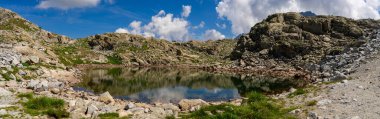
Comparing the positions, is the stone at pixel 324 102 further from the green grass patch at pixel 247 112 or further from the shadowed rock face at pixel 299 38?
the shadowed rock face at pixel 299 38

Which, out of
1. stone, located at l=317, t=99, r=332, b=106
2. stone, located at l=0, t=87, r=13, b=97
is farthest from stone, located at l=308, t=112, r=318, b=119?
stone, located at l=0, t=87, r=13, b=97

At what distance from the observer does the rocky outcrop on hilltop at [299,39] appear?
12623 centimetres

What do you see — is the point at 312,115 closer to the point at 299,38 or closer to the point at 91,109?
the point at 91,109

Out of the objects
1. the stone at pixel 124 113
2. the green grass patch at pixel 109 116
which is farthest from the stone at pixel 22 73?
the green grass patch at pixel 109 116

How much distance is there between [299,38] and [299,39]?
669 mm

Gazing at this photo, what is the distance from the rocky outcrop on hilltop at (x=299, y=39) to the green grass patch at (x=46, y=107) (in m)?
95.7

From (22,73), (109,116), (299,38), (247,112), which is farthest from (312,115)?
(299,38)

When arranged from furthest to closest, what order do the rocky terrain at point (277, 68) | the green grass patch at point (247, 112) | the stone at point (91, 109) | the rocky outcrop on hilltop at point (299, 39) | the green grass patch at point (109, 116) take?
1. the rocky outcrop on hilltop at point (299, 39)
2. the rocky terrain at point (277, 68)
3. the stone at point (91, 109)
4. the green grass patch at point (109, 116)
5. the green grass patch at point (247, 112)

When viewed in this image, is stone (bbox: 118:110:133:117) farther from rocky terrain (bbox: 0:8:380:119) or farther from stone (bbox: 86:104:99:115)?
stone (bbox: 86:104:99:115)

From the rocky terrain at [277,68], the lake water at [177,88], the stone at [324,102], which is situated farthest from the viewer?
the lake water at [177,88]

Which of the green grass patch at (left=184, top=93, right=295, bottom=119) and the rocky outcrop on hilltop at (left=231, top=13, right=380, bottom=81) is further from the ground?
the rocky outcrop on hilltop at (left=231, top=13, right=380, bottom=81)

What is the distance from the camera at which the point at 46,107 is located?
30.8 meters

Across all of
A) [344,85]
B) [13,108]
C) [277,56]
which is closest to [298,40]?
[277,56]

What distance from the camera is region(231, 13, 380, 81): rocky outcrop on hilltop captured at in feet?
414
